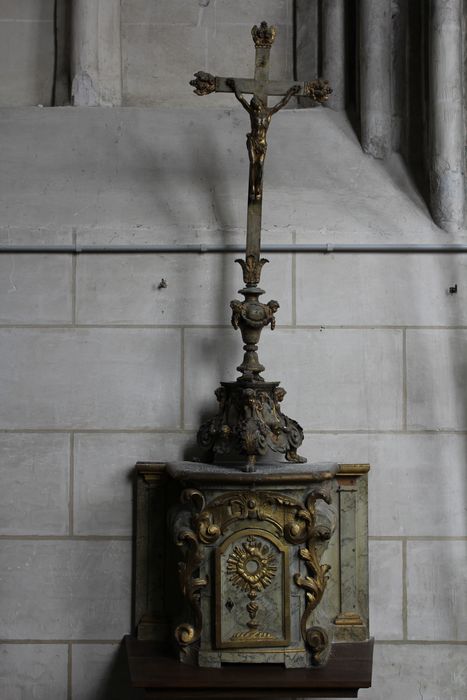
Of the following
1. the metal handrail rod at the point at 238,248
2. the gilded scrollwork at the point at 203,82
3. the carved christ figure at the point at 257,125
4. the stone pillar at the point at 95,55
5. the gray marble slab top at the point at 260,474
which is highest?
Result: the stone pillar at the point at 95,55

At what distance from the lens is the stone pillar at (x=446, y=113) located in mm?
4121

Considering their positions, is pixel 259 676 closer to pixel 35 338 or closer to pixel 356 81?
pixel 35 338

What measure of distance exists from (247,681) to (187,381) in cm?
117

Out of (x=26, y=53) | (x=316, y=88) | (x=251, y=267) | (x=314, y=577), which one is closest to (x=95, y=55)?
(x=26, y=53)

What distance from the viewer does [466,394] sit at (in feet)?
13.6

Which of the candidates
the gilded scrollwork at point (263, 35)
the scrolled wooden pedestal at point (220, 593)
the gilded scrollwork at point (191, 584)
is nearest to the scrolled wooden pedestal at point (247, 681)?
the scrolled wooden pedestal at point (220, 593)

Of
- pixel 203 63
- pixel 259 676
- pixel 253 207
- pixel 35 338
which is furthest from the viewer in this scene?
pixel 203 63

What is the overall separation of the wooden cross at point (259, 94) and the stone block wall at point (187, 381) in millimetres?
291

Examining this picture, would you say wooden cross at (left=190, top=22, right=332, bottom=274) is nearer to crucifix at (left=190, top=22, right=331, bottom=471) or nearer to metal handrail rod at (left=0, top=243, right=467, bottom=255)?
crucifix at (left=190, top=22, right=331, bottom=471)

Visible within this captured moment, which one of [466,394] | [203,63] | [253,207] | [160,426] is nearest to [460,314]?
[466,394]

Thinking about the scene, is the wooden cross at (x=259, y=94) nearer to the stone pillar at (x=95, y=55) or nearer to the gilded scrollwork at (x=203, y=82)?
the gilded scrollwork at (x=203, y=82)

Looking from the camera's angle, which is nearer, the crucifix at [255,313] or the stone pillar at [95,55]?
the crucifix at [255,313]

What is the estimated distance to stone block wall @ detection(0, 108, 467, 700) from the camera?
13.4 feet

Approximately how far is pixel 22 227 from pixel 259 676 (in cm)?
191
